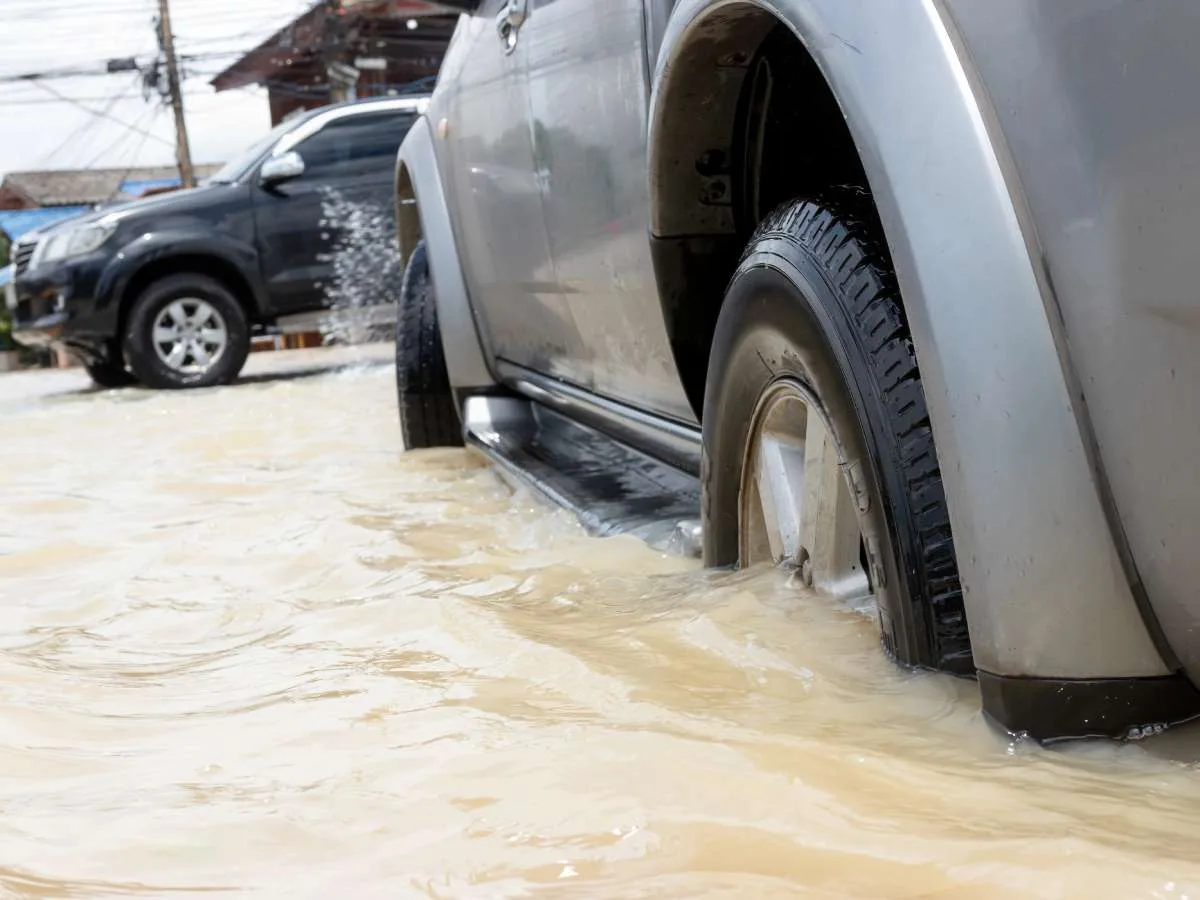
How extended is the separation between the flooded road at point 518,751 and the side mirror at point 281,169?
7.57 metres

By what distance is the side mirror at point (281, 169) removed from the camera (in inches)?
407

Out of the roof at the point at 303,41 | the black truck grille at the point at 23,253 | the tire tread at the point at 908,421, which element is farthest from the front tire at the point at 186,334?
the roof at the point at 303,41

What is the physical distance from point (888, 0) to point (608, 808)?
2.93 feet

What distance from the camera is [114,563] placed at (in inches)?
132

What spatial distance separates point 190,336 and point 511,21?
776 cm

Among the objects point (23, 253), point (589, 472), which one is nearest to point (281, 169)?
point (23, 253)

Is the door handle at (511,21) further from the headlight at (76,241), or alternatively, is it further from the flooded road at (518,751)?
the headlight at (76,241)

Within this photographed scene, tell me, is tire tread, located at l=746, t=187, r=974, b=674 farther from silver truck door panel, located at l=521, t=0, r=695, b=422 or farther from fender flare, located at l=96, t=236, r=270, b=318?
fender flare, located at l=96, t=236, r=270, b=318

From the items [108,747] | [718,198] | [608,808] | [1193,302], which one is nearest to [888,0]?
[1193,302]

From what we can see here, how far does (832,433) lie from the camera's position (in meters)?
1.78

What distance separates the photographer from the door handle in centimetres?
316

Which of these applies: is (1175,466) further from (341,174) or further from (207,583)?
(341,174)

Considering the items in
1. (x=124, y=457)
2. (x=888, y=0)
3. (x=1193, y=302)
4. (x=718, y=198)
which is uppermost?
(x=888, y=0)

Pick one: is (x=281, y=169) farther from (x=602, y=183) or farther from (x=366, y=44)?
(x=366, y=44)
